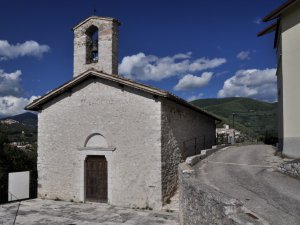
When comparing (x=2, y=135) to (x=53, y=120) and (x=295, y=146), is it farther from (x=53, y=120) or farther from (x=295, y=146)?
(x=295, y=146)

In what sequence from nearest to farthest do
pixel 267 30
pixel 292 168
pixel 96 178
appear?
pixel 292 168 → pixel 96 178 → pixel 267 30

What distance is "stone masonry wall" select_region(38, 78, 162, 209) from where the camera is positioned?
484 inches

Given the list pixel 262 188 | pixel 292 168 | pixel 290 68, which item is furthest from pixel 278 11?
pixel 262 188

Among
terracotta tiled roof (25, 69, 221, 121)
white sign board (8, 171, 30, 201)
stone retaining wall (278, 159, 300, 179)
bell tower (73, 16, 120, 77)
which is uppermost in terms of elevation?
bell tower (73, 16, 120, 77)

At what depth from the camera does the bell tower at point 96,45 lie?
1395 cm

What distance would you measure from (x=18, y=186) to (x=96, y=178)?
3.75 m

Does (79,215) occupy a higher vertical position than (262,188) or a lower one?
lower

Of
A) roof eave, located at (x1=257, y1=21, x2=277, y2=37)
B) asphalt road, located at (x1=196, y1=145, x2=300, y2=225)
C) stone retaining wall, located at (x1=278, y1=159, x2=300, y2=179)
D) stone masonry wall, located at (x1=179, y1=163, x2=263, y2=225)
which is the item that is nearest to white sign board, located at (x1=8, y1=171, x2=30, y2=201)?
asphalt road, located at (x1=196, y1=145, x2=300, y2=225)

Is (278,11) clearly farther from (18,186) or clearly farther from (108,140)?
(18,186)

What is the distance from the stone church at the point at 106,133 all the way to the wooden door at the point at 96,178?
1.7 inches

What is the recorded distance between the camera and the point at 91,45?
14820mm

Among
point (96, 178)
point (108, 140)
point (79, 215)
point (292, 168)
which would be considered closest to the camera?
point (292, 168)

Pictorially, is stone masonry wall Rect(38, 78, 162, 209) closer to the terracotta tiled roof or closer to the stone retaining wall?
the terracotta tiled roof

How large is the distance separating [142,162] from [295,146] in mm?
6369
